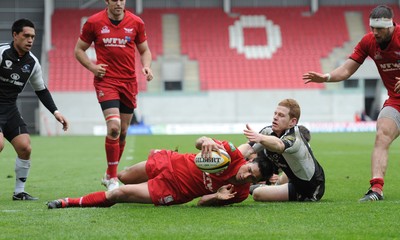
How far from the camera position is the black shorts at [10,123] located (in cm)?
897

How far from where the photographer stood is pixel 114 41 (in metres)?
9.87

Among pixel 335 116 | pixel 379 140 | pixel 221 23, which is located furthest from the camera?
pixel 221 23

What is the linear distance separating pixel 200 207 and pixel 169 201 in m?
0.32

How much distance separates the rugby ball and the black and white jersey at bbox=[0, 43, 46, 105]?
2.78 m

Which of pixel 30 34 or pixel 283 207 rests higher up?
pixel 30 34

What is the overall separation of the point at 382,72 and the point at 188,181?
3.08 meters

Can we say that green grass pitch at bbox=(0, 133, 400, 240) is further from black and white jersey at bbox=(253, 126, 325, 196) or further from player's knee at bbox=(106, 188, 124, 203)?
black and white jersey at bbox=(253, 126, 325, 196)

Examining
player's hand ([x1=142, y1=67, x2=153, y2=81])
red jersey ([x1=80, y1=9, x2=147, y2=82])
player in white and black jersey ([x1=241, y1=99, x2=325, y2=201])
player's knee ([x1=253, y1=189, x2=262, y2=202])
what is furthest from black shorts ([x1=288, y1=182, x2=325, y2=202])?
red jersey ([x1=80, y1=9, x2=147, y2=82])

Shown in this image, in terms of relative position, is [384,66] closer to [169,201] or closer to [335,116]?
[169,201]

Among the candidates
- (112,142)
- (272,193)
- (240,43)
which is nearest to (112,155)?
(112,142)

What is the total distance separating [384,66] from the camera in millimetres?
9164

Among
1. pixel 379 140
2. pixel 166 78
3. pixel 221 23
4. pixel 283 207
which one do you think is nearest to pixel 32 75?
pixel 283 207

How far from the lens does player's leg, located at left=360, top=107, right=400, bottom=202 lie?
864 centimetres

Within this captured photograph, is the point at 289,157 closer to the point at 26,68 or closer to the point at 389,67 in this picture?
the point at 389,67
